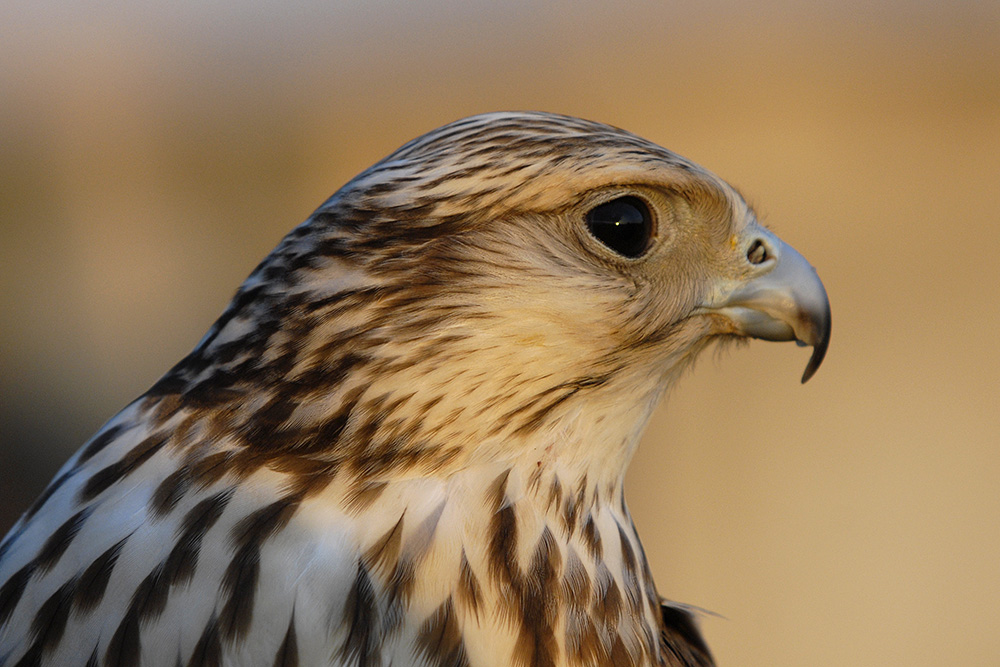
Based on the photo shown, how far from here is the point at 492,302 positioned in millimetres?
957

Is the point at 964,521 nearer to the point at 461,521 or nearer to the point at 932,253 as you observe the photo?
the point at 932,253

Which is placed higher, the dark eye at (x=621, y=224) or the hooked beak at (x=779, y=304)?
the dark eye at (x=621, y=224)

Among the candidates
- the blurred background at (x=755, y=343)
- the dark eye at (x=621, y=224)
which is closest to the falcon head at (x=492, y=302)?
the dark eye at (x=621, y=224)

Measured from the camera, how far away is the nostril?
3.59ft

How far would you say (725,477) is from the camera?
350 cm

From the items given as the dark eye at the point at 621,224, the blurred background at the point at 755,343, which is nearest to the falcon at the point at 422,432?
the dark eye at the point at 621,224

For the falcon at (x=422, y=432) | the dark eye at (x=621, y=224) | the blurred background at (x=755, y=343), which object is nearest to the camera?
the falcon at (x=422, y=432)

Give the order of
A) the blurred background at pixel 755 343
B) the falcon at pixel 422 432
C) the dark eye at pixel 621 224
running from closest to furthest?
the falcon at pixel 422 432 → the dark eye at pixel 621 224 → the blurred background at pixel 755 343

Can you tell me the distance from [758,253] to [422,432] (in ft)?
1.61

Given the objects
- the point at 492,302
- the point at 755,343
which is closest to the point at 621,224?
the point at 492,302

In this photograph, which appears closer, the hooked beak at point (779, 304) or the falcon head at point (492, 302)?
the falcon head at point (492, 302)

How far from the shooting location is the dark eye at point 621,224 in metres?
1.01

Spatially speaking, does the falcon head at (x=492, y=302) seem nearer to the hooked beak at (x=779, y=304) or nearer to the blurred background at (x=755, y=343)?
the hooked beak at (x=779, y=304)

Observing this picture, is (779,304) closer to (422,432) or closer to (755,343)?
(422,432)
